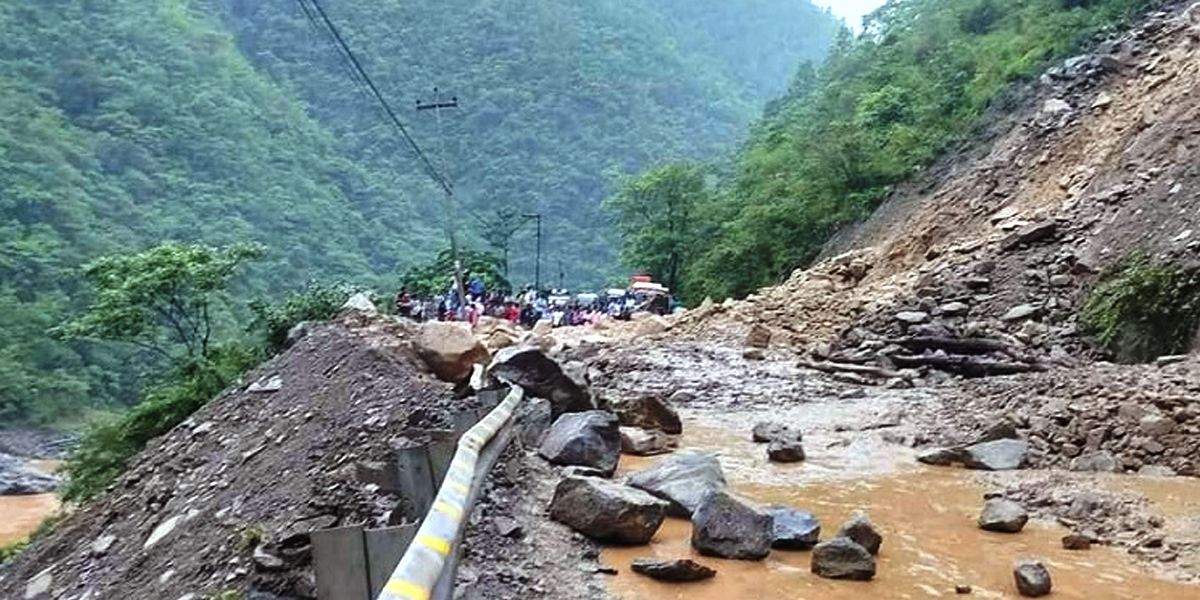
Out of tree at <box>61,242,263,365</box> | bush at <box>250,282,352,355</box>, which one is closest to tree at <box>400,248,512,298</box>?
tree at <box>61,242,263,365</box>

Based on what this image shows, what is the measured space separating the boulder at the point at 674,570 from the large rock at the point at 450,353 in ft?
15.9

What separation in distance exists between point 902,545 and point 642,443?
2.73m

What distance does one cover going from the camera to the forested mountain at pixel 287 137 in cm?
4353

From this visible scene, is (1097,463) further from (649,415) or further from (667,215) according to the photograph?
(667,215)

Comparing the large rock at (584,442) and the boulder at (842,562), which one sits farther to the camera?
the large rock at (584,442)

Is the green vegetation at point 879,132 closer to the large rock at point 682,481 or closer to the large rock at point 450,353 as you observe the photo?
the large rock at point 450,353

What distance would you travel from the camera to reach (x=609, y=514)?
16.3ft

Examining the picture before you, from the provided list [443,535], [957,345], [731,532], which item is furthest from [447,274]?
[443,535]

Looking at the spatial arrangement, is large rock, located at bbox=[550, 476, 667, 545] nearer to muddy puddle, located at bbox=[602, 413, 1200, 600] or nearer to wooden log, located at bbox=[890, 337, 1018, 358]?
muddy puddle, located at bbox=[602, 413, 1200, 600]

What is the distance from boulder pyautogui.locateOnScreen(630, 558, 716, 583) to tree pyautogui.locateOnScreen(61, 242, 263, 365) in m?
16.3

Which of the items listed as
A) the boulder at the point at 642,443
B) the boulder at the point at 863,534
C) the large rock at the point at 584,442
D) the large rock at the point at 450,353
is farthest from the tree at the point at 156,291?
the boulder at the point at 863,534

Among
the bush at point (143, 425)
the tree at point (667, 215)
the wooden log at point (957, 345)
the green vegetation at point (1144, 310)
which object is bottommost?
the bush at point (143, 425)

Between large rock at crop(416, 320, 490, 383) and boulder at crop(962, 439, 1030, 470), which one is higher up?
large rock at crop(416, 320, 490, 383)

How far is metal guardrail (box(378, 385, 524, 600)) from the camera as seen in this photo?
5.92 feet
